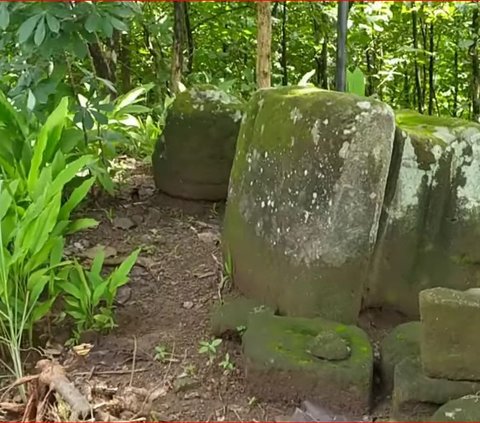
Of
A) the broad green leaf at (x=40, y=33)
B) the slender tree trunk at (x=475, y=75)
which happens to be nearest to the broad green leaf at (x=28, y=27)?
the broad green leaf at (x=40, y=33)

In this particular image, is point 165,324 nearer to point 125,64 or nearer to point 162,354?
point 162,354

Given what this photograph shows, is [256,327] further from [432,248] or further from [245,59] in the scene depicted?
[245,59]

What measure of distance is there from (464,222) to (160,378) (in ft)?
3.54

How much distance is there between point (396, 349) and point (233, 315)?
0.55 meters

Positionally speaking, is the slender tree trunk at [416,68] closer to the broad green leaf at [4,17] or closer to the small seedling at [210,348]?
the broad green leaf at [4,17]

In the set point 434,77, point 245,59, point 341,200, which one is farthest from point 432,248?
point 434,77

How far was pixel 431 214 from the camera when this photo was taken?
235 cm

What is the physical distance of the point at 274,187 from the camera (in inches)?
94.7

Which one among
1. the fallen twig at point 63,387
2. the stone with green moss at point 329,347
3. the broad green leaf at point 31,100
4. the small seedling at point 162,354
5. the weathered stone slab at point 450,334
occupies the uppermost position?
the broad green leaf at point 31,100

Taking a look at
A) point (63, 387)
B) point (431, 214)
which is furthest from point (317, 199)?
point (63, 387)

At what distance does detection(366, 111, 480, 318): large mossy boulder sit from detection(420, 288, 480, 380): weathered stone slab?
15.2 inches

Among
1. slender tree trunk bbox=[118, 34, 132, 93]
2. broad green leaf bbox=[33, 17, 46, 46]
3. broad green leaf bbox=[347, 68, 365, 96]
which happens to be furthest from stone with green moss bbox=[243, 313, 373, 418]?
slender tree trunk bbox=[118, 34, 132, 93]

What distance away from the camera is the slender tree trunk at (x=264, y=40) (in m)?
3.52

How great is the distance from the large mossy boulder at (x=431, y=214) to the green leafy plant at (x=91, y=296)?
2.80ft
